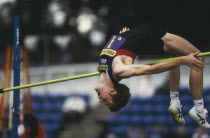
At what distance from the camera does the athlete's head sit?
6.16 m

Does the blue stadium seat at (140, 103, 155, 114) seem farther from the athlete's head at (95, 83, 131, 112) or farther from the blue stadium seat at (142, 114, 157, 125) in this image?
the athlete's head at (95, 83, 131, 112)

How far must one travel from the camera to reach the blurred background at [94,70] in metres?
12.1

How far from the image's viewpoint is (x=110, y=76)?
19.9ft

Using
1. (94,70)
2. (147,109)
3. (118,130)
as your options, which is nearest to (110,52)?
(118,130)

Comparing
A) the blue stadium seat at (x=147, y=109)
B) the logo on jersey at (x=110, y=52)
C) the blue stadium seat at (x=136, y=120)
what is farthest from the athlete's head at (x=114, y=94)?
the blue stadium seat at (x=147, y=109)

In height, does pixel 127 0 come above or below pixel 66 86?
above

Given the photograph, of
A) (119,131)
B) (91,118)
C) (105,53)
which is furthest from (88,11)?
(105,53)

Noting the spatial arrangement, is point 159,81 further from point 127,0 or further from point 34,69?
point 34,69

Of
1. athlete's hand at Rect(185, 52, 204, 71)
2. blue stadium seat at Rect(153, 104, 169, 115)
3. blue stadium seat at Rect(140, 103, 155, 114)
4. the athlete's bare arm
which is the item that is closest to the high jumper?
the athlete's bare arm

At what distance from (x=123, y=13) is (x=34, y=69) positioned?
3785mm

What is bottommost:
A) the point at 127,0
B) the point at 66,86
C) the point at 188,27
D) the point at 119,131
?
the point at 119,131

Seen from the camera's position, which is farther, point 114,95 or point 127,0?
point 127,0

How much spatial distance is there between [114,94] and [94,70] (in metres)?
7.69

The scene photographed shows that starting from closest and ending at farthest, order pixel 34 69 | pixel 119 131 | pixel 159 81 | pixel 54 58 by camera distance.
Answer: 1. pixel 119 131
2. pixel 159 81
3. pixel 34 69
4. pixel 54 58
